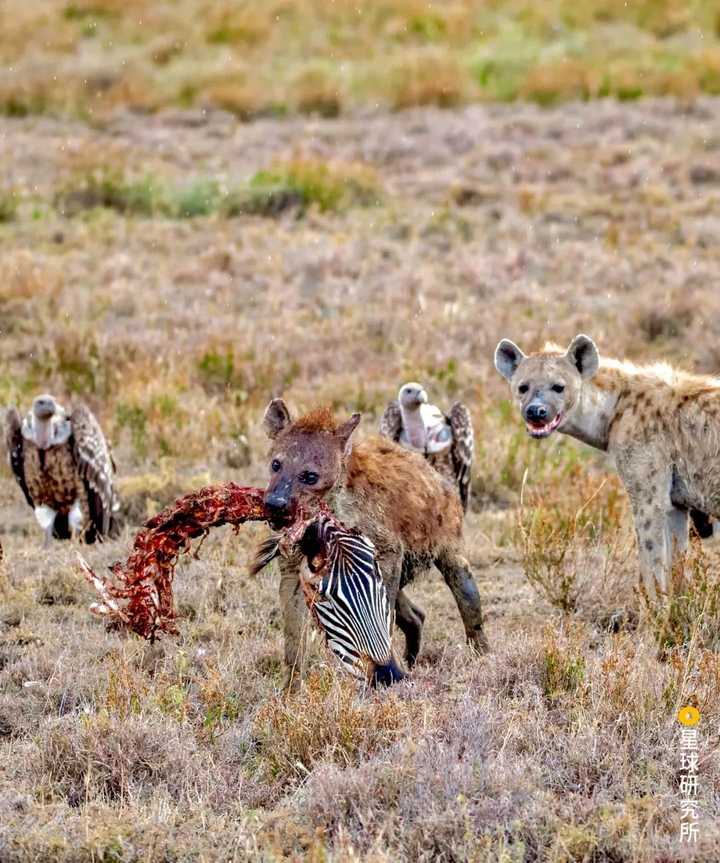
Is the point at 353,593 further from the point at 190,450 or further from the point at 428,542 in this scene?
the point at 190,450

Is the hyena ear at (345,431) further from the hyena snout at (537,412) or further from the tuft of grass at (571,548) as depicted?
the tuft of grass at (571,548)

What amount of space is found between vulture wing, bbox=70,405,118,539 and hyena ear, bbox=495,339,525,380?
294cm

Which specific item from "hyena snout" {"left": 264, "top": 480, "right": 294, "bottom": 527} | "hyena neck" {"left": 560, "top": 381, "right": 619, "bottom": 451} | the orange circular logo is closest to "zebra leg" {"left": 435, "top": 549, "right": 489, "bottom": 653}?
"hyena neck" {"left": 560, "top": 381, "right": 619, "bottom": 451}

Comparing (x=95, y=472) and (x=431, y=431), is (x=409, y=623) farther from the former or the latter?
(x=95, y=472)

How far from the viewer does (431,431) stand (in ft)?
27.9

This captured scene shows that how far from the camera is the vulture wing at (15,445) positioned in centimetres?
921

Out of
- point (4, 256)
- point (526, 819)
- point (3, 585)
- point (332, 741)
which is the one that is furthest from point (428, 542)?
point (4, 256)

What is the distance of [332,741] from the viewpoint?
5.30 meters

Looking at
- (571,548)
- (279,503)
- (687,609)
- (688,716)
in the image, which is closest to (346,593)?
(279,503)

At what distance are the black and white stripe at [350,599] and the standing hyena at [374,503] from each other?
0.19 meters

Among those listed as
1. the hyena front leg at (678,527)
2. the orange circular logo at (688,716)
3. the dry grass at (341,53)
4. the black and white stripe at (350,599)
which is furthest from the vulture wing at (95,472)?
the dry grass at (341,53)

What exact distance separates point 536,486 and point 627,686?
3.17 m

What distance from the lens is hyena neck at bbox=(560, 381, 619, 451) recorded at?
7.03m

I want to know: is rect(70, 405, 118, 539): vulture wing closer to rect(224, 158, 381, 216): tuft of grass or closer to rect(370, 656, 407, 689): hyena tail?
rect(370, 656, 407, 689): hyena tail
